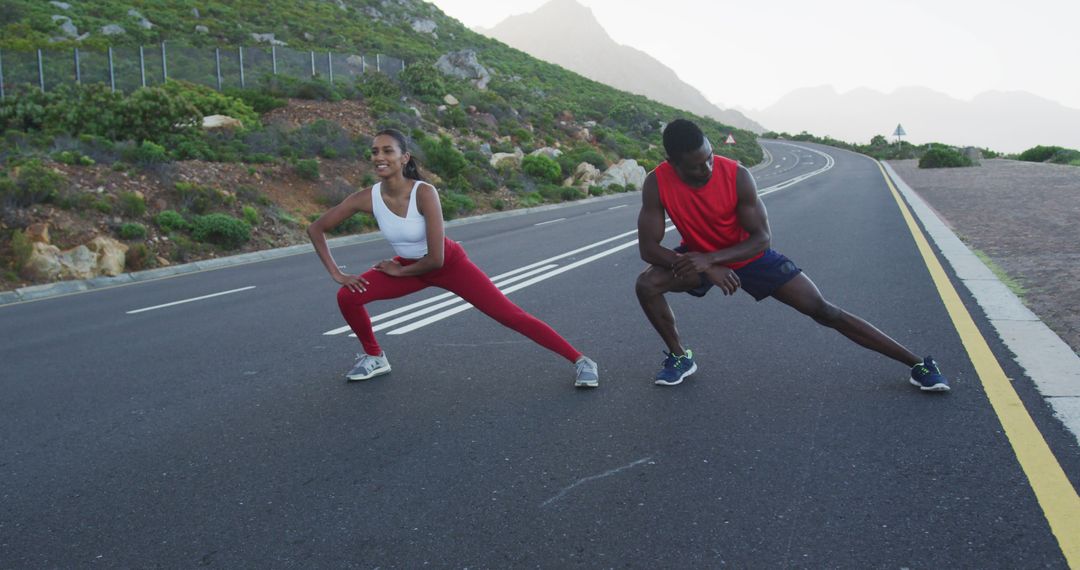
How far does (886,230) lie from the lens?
46.8ft

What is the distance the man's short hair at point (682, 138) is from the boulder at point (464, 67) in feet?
143

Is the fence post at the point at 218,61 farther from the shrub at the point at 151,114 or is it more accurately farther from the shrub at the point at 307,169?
the shrub at the point at 307,169

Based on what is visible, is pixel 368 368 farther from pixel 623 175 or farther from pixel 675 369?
pixel 623 175

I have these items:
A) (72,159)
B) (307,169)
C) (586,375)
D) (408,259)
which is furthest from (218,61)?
(586,375)

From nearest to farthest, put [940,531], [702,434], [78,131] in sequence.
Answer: [940,531] → [702,434] → [78,131]

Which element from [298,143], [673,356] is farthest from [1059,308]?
[298,143]

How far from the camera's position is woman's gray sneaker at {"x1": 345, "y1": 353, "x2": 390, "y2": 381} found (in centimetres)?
557

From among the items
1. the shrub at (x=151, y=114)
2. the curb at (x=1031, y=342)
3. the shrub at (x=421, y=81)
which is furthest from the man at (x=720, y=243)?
the shrub at (x=421, y=81)

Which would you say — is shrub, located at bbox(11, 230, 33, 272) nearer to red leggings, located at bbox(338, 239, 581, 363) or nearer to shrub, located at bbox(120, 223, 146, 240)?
shrub, located at bbox(120, 223, 146, 240)

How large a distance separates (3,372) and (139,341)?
120 centimetres

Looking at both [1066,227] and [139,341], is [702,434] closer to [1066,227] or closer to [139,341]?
[139,341]

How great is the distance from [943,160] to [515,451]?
44540 mm

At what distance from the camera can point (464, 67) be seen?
48.2 metres

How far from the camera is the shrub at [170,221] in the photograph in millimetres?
15973
